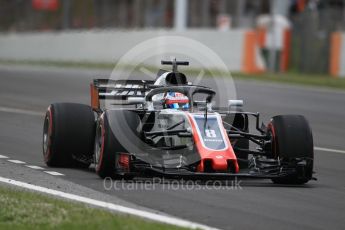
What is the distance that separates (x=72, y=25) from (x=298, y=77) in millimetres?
17352

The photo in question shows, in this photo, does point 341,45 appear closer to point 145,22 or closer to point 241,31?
point 241,31

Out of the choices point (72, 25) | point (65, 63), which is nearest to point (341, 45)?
point (65, 63)

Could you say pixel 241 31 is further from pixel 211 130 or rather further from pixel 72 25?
pixel 211 130

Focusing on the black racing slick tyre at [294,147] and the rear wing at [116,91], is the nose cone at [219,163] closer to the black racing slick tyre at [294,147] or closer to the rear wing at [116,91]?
the black racing slick tyre at [294,147]

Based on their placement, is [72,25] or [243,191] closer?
[243,191]

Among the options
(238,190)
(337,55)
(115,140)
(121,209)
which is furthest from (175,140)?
(337,55)

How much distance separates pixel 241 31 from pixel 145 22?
8.42 metres

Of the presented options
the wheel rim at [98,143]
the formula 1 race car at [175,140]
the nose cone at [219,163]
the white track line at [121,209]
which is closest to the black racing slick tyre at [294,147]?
the formula 1 race car at [175,140]

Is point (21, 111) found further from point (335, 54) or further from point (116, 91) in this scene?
point (335, 54)

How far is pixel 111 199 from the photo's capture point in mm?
9625

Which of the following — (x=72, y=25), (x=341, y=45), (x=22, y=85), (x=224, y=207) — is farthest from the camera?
(x=72, y=25)

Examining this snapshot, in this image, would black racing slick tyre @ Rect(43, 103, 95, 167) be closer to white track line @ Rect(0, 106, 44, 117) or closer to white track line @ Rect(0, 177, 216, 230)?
white track line @ Rect(0, 177, 216, 230)

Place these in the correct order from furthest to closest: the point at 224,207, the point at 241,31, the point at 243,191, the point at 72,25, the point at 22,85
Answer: the point at 72,25 < the point at 241,31 < the point at 22,85 < the point at 243,191 < the point at 224,207

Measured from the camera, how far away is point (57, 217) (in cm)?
844
